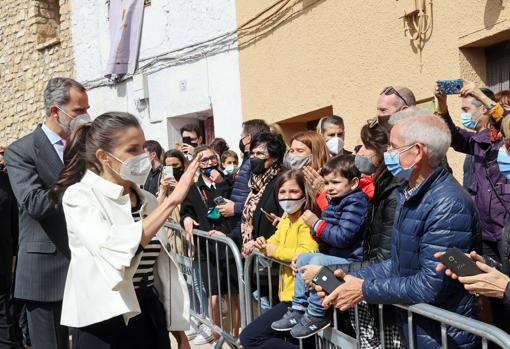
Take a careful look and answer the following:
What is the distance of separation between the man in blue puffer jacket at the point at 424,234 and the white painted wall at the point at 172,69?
7556mm

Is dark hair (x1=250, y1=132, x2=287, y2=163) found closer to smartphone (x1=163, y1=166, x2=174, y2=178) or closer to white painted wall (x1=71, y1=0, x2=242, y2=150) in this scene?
smartphone (x1=163, y1=166, x2=174, y2=178)

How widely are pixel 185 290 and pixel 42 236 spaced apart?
42.5 inches

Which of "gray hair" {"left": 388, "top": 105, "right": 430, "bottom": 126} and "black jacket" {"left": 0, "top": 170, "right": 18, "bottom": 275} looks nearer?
"gray hair" {"left": 388, "top": 105, "right": 430, "bottom": 126}

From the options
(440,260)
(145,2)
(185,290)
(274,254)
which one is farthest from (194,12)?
(440,260)

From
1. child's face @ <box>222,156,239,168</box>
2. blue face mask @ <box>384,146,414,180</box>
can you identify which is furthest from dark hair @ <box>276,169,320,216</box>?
child's face @ <box>222,156,239,168</box>

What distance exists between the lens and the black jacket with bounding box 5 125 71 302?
3879 millimetres

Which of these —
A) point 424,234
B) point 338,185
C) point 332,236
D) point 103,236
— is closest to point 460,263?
point 424,234

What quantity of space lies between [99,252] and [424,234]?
1.42 metres

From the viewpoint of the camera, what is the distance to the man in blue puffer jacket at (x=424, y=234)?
280 centimetres

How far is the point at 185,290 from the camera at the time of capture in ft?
11.2

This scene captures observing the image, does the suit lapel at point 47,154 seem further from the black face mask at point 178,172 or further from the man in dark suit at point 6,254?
the black face mask at point 178,172

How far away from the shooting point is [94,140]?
3.20 m

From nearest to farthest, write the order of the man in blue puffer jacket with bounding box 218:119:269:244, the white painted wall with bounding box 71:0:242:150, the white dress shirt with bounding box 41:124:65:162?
the white dress shirt with bounding box 41:124:65:162
the man in blue puffer jacket with bounding box 218:119:269:244
the white painted wall with bounding box 71:0:242:150

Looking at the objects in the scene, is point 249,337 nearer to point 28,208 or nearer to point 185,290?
point 185,290
